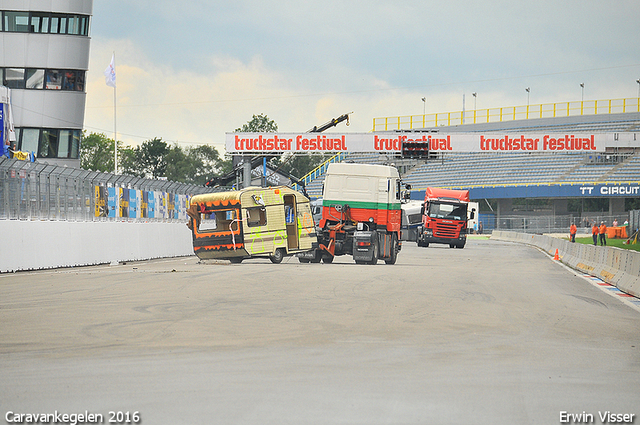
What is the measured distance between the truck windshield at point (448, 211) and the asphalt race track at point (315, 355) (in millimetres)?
34491

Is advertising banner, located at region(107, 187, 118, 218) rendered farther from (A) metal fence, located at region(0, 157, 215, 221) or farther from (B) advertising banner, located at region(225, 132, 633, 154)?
(B) advertising banner, located at region(225, 132, 633, 154)

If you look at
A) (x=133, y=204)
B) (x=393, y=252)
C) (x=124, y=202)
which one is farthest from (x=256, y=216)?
(x=133, y=204)

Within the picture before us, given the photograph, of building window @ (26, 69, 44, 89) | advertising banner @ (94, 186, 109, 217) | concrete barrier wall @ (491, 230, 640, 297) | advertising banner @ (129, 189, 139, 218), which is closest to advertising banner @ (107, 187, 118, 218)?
advertising banner @ (94, 186, 109, 217)

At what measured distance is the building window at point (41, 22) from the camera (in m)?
49.1

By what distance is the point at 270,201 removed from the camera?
2550 cm

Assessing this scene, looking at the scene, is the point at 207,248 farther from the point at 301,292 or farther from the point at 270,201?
the point at 301,292

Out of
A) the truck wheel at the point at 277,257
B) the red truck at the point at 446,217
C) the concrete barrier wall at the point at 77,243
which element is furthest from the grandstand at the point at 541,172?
the truck wheel at the point at 277,257

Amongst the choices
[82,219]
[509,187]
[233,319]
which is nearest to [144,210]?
[82,219]

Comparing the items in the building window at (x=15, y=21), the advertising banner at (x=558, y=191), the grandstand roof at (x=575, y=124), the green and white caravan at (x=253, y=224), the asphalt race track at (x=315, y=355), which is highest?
the building window at (x=15, y=21)

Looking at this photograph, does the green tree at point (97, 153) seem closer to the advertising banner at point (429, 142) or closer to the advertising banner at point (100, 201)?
the advertising banner at point (429, 142)

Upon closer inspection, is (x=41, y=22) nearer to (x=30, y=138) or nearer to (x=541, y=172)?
(x=30, y=138)

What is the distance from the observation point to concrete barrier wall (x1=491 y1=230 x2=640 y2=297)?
17.9 metres

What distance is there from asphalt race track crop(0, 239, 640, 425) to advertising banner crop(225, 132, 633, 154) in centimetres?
3885

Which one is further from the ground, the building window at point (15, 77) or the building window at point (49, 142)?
the building window at point (15, 77)
